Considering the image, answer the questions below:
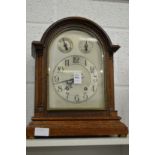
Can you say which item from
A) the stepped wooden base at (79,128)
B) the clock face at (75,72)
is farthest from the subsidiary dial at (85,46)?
the stepped wooden base at (79,128)

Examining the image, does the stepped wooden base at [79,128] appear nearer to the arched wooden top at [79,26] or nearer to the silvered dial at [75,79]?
the silvered dial at [75,79]

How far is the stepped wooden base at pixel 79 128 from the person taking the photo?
77cm

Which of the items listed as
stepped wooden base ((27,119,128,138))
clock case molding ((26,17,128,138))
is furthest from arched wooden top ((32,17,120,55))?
stepped wooden base ((27,119,128,138))

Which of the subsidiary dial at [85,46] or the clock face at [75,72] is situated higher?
the subsidiary dial at [85,46]

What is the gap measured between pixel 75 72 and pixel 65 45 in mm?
99

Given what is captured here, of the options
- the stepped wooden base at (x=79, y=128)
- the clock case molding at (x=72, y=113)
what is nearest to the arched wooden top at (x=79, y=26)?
the clock case molding at (x=72, y=113)

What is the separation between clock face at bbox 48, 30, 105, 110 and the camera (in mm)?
815

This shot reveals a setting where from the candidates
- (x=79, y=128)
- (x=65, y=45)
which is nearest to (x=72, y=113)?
(x=79, y=128)

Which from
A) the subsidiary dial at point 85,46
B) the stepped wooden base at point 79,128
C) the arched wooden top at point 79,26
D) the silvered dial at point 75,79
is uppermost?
the arched wooden top at point 79,26

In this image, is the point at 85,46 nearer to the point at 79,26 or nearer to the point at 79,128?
the point at 79,26
